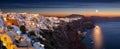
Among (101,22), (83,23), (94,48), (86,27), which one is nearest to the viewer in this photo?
(94,48)

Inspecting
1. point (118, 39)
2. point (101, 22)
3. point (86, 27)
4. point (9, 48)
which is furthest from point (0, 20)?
point (101, 22)

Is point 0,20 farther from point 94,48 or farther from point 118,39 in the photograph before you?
point 118,39

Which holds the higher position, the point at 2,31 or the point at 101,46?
the point at 2,31

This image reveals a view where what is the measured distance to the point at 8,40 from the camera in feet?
75.8

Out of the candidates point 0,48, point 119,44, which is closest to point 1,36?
point 0,48

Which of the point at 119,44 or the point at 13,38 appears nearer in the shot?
the point at 13,38

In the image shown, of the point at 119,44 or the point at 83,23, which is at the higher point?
the point at 119,44

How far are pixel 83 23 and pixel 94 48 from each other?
5455cm

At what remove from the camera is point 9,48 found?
72.4 feet

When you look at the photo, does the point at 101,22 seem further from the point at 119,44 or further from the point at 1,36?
the point at 1,36

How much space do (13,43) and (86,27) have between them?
73.5 meters

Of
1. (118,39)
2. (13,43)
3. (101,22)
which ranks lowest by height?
(101,22)

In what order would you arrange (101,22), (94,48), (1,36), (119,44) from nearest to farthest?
(1,36)
(94,48)
(119,44)
(101,22)

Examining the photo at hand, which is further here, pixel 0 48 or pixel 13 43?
pixel 13 43
